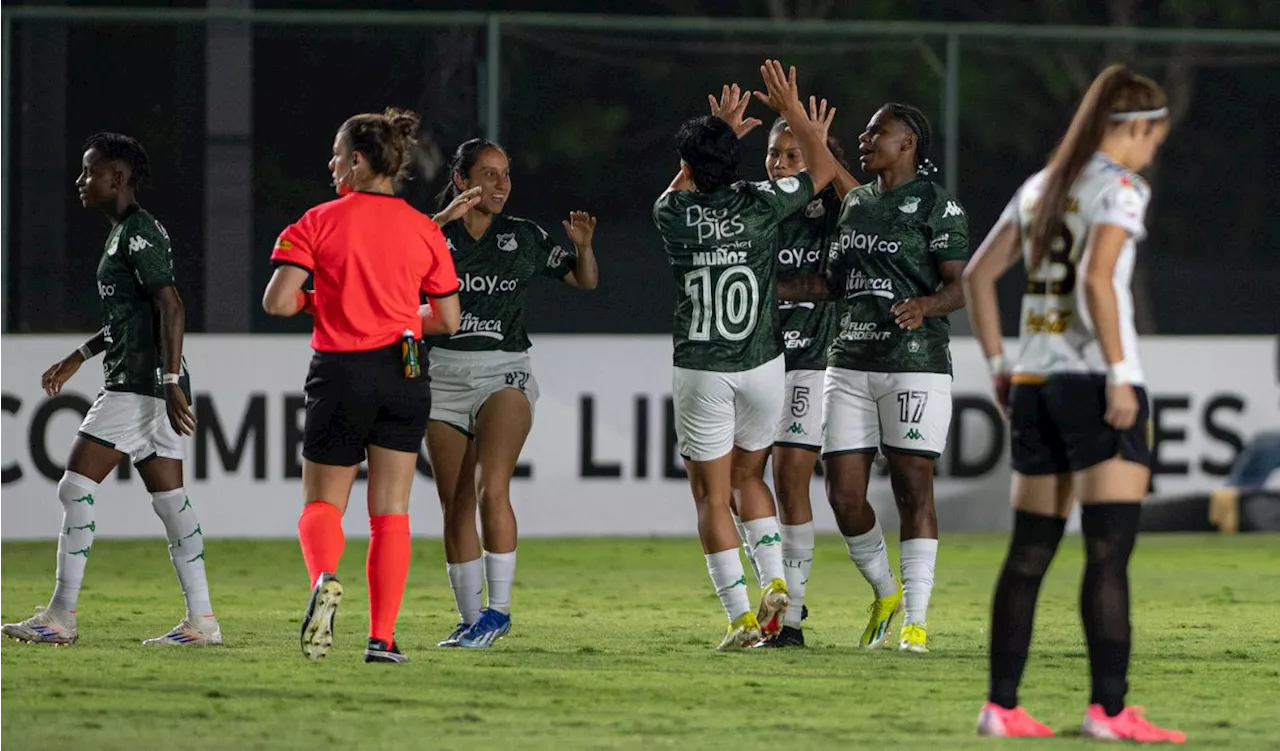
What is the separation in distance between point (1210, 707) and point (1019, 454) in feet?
4.40

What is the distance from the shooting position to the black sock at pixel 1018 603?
6.73 meters

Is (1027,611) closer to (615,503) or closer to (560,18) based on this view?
(615,503)

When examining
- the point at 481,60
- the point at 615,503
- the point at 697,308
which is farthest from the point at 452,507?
the point at 481,60

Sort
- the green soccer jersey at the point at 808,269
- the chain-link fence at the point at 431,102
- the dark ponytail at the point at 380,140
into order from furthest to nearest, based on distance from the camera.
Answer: the chain-link fence at the point at 431,102 → the green soccer jersey at the point at 808,269 → the dark ponytail at the point at 380,140

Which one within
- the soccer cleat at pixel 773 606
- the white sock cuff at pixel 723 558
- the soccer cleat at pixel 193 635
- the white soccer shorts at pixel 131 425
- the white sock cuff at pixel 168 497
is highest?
the white soccer shorts at pixel 131 425

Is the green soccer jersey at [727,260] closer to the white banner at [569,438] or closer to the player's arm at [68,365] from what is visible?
the player's arm at [68,365]

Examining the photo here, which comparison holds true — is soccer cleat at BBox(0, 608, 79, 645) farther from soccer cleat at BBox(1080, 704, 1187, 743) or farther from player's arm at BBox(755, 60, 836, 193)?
soccer cleat at BBox(1080, 704, 1187, 743)

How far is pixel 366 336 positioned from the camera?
26.5 feet

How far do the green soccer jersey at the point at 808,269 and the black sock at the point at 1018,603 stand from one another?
3.20 m

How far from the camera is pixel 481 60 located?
16.4 metres

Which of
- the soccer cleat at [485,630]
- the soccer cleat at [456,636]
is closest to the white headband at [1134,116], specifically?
the soccer cleat at [485,630]

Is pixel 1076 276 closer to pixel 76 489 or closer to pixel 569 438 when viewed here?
pixel 76 489

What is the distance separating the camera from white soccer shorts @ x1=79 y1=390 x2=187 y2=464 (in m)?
9.34

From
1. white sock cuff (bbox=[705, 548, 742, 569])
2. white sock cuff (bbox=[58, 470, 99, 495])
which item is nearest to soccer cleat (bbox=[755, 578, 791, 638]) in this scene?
white sock cuff (bbox=[705, 548, 742, 569])
